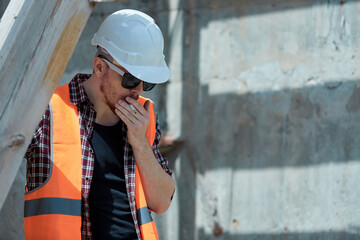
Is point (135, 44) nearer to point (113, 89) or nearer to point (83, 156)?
point (113, 89)

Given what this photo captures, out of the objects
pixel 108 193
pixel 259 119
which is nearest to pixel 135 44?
pixel 108 193

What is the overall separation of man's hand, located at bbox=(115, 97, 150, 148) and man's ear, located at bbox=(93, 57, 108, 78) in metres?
0.16

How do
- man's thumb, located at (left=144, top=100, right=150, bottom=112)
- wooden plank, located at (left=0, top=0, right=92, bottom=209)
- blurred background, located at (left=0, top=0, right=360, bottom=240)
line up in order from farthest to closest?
blurred background, located at (left=0, top=0, right=360, bottom=240) < man's thumb, located at (left=144, top=100, right=150, bottom=112) < wooden plank, located at (left=0, top=0, right=92, bottom=209)

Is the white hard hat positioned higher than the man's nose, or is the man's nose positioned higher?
the white hard hat

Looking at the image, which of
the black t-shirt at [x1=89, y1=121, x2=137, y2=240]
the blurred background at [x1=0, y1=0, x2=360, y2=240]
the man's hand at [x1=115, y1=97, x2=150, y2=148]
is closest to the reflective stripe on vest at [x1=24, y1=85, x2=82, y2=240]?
the black t-shirt at [x1=89, y1=121, x2=137, y2=240]

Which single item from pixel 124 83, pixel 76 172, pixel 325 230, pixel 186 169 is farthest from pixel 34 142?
pixel 325 230

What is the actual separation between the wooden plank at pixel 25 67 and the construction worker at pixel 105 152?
42 cm

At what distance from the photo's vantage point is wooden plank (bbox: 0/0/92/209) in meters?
1.94

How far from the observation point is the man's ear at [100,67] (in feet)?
8.80

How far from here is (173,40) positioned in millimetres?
4645

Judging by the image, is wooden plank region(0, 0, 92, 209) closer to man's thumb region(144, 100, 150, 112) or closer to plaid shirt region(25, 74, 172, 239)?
plaid shirt region(25, 74, 172, 239)

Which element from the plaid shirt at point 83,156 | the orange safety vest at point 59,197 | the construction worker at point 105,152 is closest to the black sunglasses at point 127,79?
the construction worker at point 105,152

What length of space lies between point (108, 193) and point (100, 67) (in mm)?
586

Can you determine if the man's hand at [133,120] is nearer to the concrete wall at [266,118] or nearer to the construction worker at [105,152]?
the construction worker at [105,152]
